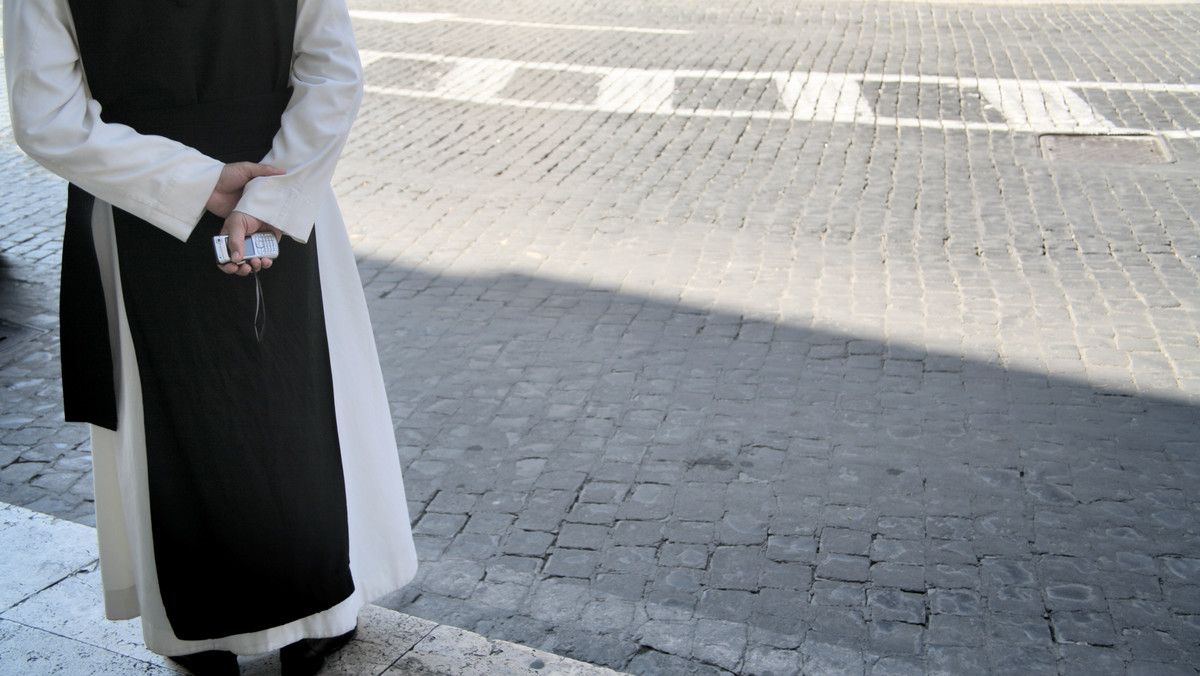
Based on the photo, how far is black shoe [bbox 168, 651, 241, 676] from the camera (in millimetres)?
2758

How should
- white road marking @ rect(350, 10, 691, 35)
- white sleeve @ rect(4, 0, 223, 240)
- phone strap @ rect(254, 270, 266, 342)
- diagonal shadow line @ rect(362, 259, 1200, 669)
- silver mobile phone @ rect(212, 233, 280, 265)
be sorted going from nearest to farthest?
white sleeve @ rect(4, 0, 223, 240)
silver mobile phone @ rect(212, 233, 280, 265)
phone strap @ rect(254, 270, 266, 342)
diagonal shadow line @ rect(362, 259, 1200, 669)
white road marking @ rect(350, 10, 691, 35)

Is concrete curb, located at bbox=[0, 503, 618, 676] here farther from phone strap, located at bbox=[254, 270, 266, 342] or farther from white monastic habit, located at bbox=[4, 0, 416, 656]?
phone strap, located at bbox=[254, 270, 266, 342]

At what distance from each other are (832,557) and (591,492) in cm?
94

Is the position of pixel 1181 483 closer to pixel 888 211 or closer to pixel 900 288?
pixel 900 288

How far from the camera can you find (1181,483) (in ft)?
13.8

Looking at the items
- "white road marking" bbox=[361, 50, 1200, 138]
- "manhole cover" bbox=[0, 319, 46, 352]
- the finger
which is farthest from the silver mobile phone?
"white road marking" bbox=[361, 50, 1200, 138]

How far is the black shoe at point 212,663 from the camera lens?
9.05 feet

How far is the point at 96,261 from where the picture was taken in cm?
256

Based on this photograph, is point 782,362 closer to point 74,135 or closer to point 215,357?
point 215,357

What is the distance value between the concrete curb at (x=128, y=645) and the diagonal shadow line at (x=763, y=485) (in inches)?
15.2

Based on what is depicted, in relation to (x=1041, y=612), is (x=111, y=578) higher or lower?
higher

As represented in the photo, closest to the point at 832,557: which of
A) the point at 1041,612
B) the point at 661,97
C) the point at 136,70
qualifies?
the point at 1041,612

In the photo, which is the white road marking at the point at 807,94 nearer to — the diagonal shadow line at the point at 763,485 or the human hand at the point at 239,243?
the diagonal shadow line at the point at 763,485

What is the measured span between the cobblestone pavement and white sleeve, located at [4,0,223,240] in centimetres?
165
